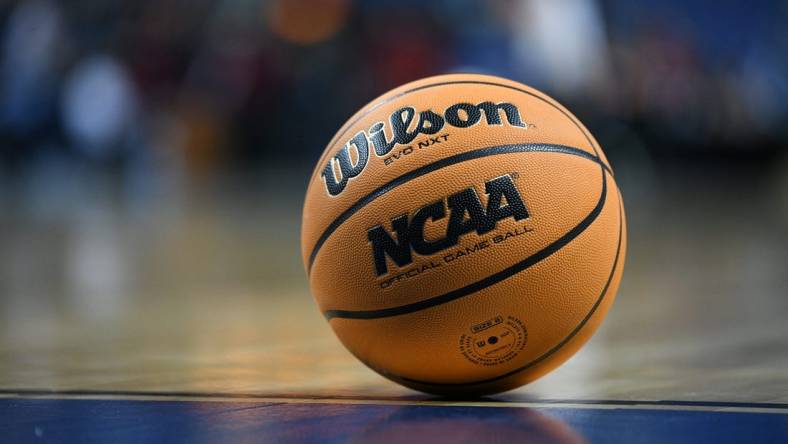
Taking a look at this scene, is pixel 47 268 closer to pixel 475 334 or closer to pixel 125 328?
pixel 125 328

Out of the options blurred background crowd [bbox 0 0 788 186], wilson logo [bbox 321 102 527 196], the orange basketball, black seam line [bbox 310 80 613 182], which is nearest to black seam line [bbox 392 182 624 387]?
the orange basketball

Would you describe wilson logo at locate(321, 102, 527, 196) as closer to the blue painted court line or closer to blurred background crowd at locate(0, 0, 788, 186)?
the blue painted court line

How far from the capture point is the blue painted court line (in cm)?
262

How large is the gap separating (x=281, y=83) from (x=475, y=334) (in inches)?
783

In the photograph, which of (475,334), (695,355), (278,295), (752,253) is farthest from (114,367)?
(752,253)

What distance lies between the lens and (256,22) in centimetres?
2334

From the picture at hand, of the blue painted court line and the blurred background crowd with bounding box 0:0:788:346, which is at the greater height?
the blurred background crowd with bounding box 0:0:788:346

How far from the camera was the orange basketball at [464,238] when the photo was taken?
2908 millimetres

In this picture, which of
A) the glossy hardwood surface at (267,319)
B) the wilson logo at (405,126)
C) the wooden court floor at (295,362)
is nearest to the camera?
the wooden court floor at (295,362)

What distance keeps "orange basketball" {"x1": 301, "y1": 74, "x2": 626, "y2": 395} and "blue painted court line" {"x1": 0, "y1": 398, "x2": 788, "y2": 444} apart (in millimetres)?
157

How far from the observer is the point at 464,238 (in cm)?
289

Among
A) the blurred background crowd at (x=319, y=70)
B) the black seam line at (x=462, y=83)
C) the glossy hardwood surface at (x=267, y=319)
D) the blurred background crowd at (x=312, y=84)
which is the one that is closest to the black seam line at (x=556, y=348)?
the glossy hardwood surface at (x=267, y=319)

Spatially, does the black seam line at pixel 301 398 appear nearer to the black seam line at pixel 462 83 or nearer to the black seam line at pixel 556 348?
the black seam line at pixel 556 348

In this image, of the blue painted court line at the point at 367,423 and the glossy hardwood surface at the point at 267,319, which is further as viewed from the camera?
the glossy hardwood surface at the point at 267,319
